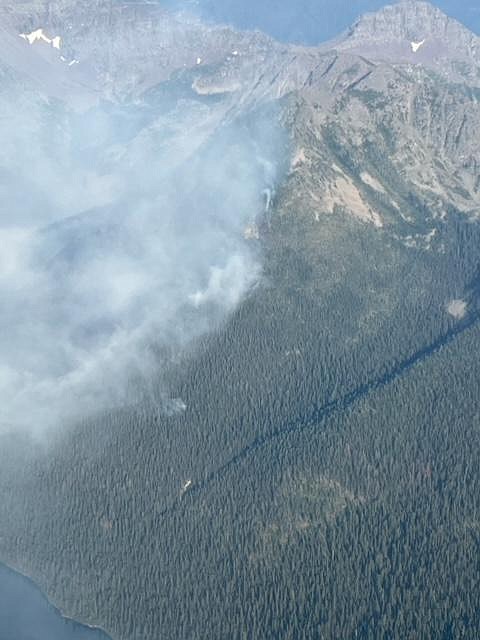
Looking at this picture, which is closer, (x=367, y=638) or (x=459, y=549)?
(x=367, y=638)

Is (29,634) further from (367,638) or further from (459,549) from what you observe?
(459,549)

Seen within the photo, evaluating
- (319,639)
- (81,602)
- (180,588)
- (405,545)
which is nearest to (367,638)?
(319,639)

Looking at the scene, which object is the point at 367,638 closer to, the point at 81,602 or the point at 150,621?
the point at 150,621

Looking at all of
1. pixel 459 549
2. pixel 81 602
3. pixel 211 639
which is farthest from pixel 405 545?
pixel 81 602

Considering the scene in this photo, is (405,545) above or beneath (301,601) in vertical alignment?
above

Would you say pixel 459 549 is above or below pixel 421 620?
above

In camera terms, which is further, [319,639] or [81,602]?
[81,602]

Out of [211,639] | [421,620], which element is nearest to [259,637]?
[211,639]

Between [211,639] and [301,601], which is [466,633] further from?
[211,639]
